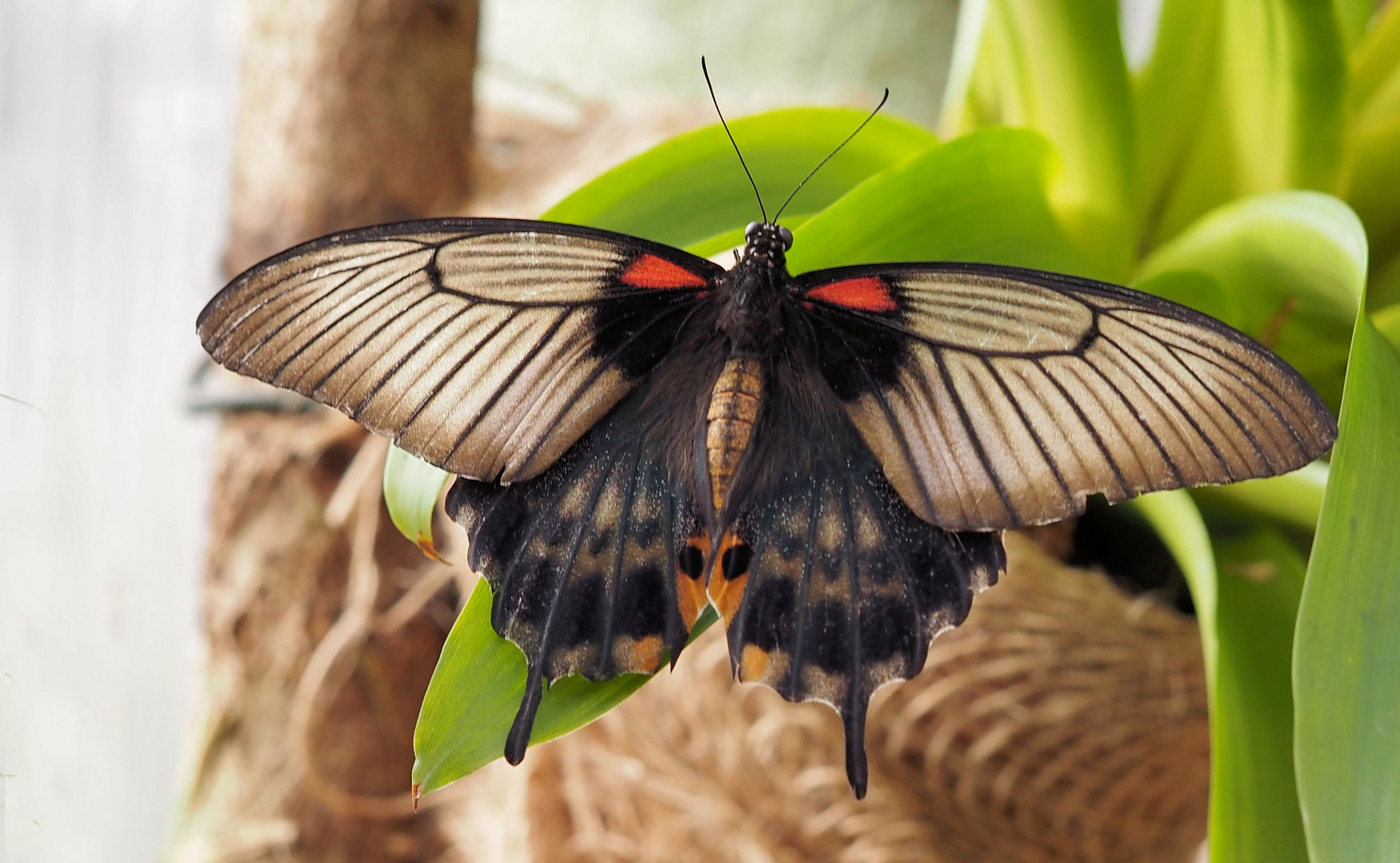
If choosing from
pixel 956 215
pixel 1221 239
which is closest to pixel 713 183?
pixel 956 215

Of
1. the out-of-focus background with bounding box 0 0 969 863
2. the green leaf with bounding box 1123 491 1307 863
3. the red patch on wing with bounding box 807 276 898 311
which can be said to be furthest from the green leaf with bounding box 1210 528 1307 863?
the out-of-focus background with bounding box 0 0 969 863

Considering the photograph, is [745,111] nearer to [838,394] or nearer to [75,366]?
[838,394]

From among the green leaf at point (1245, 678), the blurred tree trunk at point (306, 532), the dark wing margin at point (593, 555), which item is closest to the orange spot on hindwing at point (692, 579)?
the dark wing margin at point (593, 555)

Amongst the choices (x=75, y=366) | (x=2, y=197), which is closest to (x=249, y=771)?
(x=75, y=366)

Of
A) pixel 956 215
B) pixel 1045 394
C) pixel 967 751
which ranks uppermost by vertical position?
pixel 956 215

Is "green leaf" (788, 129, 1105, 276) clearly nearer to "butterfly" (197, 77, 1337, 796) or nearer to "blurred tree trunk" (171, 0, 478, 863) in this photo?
"butterfly" (197, 77, 1337, 796)

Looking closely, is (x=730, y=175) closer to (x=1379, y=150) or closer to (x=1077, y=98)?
(x=1077, y=98)

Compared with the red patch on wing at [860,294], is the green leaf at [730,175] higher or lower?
higher

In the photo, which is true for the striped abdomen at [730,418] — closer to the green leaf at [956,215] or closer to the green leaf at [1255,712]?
the green leaf at [956,215]

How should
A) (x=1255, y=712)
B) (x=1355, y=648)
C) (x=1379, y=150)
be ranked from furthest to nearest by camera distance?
(x=1379, y=150)
(x=1255, y=712)
(x=1355, y=648)
